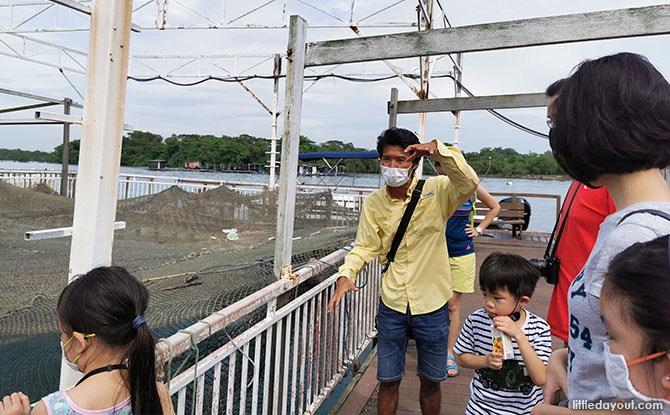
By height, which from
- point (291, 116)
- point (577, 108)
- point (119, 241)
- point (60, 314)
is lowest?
point (119, 241)

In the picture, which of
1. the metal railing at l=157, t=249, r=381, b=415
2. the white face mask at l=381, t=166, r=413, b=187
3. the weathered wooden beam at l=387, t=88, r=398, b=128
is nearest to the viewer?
the metal railing at l=157, t=249, r=381, b=415

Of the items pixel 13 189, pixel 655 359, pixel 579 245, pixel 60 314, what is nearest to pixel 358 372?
pixel 579 245

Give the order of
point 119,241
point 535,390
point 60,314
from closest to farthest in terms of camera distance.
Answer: point 60,314, point 535,390, point 119,241

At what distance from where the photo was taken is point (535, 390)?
1846 mm

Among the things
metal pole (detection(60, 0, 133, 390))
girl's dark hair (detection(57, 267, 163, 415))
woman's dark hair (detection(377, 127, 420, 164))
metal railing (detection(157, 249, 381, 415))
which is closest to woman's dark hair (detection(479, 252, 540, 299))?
woman's dark hair (detection(377, 127, 420, 164))

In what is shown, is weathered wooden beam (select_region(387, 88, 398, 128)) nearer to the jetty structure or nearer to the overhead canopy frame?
the jetty structure

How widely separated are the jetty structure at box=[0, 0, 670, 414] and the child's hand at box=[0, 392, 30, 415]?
0.32 metres

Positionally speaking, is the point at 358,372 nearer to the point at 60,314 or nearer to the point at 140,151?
the point at 60,314

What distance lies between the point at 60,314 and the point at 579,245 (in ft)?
6.29

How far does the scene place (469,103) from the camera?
16.1 feet

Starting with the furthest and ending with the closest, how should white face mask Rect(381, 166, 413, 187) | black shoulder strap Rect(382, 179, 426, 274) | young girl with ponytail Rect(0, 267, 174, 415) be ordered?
black shoulder strap Rect(382, 179, 426, 274)
white face mask Rect(381, 166, 413, 187)
young girl with ponytail Rect(0, 267, 174, 415)

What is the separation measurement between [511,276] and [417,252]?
601mm

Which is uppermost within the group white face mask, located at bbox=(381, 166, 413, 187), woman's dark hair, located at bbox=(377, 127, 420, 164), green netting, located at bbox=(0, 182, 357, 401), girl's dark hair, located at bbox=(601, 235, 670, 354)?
woman's dark hair, located at bbox=(377, 127, 420, 164)

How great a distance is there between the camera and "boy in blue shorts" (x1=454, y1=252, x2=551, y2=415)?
1830 millimetres
